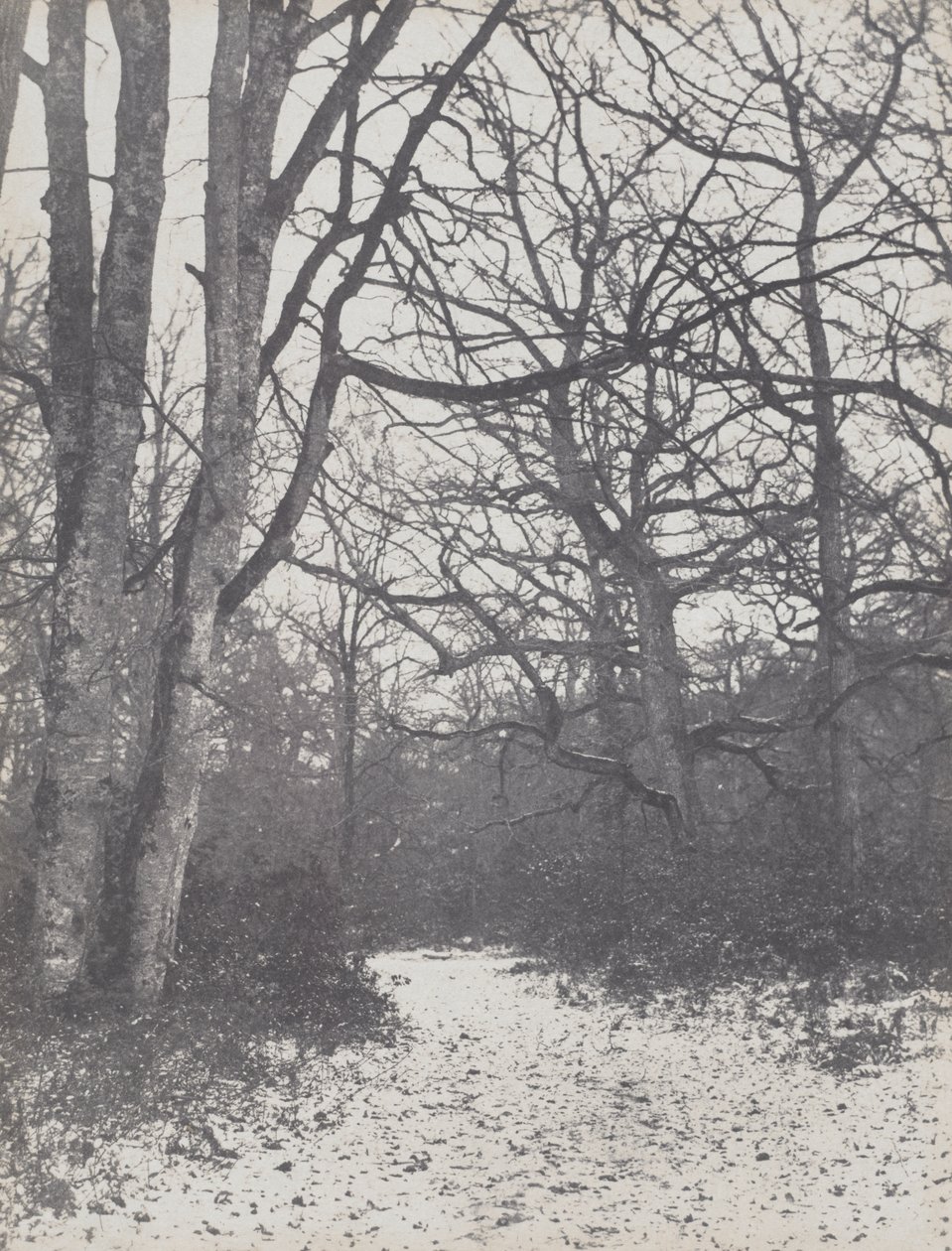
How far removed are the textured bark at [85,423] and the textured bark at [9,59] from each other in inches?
79.8

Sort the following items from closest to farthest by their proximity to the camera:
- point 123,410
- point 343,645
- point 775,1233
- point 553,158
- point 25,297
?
1. point 775,1233
2. point 123,410
3. point 553,158
4. point 25,297
5. point 343,645

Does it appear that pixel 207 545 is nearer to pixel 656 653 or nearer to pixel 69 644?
pixel 69 644

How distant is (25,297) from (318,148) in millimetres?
11406

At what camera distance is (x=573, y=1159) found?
6145mm

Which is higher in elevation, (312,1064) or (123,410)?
(123,410)

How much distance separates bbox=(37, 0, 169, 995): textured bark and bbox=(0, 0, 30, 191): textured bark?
2028 millimetres

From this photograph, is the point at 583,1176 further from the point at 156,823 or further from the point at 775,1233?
the point at 156,823

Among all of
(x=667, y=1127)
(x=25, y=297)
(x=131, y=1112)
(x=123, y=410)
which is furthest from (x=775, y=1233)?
(x=25, y=297)

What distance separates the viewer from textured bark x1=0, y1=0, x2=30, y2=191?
4866mm

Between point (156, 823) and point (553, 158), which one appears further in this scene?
point (553, 158)

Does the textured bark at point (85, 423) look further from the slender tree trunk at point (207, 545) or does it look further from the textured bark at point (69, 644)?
the slender tree trunk at point (207, 545)

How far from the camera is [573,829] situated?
21.1m

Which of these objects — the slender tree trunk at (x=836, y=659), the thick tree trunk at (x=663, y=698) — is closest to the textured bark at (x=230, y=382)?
the slender tree trunk at (x=836, y=659)

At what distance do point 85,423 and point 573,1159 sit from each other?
19.8 feet
